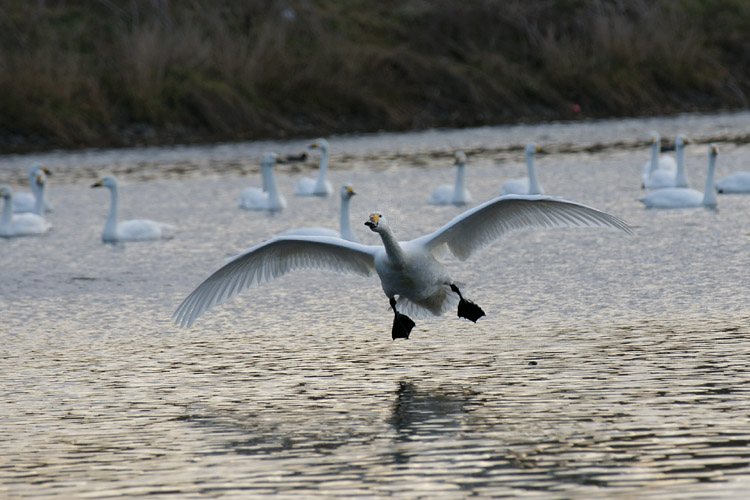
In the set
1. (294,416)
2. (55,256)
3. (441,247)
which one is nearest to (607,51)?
(55,256)

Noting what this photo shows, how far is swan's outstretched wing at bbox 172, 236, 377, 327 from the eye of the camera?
392 inches

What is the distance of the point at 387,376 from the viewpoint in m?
9.20

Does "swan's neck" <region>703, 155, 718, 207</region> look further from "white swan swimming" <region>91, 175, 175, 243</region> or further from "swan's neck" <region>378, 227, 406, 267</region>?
"swan's neck" <region>378, 227, 406, 267</region>

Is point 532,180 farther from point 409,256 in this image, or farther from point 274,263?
point 409,256

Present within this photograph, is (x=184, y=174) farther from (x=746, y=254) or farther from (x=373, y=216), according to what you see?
(x=373, y=216)

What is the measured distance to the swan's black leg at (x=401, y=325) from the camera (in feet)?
31.2

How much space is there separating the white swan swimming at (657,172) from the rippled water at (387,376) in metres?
3.08

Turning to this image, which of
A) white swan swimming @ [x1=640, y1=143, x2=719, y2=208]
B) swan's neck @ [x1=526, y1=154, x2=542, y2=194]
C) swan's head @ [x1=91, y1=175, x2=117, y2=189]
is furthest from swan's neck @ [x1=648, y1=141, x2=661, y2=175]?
swan's head @ [x1=91, y1=175, x2=117, y2=189]

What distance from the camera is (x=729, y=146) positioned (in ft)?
87.4

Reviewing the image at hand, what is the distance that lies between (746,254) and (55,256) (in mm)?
8748

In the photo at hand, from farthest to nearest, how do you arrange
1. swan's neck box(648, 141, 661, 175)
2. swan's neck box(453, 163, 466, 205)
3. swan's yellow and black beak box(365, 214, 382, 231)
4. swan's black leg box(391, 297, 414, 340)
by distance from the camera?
swan's neck box(648, 141, 661, 175), swan's neck box(453, 163, 466, 205), swan's black leg box(391, 297, 414, 340), swan's yellow and black beak box(365, 214, 382, 231)

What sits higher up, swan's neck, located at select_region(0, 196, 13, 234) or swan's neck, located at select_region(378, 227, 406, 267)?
swan's neck, located at select_region(0, 196, 13, 234)

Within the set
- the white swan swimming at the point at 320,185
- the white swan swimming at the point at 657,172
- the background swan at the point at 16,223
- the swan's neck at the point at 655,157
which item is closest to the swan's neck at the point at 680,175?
the white swan swimming at the point at 657,172

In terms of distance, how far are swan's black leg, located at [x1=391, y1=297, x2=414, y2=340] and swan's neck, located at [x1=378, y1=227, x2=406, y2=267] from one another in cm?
47
